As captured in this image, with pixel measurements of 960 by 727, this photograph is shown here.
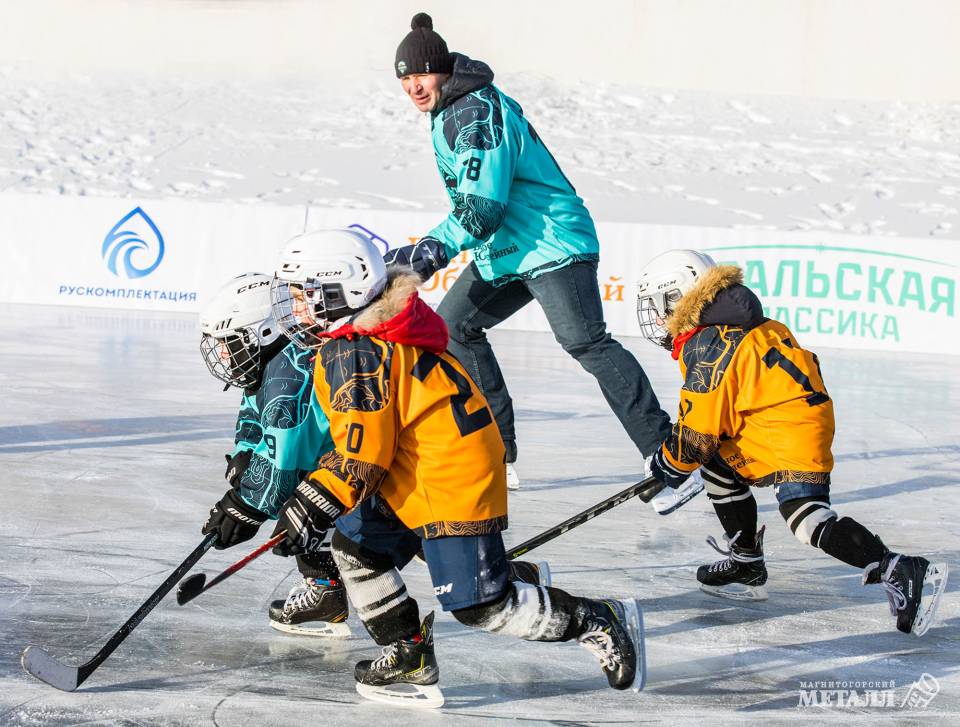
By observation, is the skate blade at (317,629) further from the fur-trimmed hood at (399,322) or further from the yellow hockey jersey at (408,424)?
the fur-trimmed hood at (399,322)

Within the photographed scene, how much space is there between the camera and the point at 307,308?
2684mm

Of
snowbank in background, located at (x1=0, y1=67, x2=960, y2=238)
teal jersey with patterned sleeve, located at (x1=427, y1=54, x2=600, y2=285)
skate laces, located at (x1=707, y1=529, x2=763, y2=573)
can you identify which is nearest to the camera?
skate laces, located at (x1=707, y1=529, x2=763, y2=573)

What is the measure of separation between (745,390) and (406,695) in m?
1.25

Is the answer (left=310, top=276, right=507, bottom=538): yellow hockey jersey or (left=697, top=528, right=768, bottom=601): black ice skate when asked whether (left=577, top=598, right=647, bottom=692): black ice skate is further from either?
(left=697, top=528, right=768, bottom=601): black ice skate

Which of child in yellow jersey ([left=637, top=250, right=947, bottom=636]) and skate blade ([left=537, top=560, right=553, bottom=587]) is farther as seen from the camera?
skate blade ([left=537, top=560, right=553, bottom=587])

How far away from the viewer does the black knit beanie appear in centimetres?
416

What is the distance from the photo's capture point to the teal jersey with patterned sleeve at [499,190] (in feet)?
13.6

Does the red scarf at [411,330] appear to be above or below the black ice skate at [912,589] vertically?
above

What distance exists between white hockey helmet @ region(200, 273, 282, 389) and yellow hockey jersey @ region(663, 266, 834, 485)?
112cm

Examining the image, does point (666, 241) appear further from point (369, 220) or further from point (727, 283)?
point (727, 283)

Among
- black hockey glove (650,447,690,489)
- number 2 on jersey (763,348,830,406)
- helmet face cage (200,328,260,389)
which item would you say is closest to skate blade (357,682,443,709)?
helmet face cage (200,328,260,389)

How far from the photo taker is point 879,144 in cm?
2931

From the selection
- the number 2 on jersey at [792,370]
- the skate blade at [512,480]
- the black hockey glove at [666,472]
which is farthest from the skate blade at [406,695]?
the skate blade at [512,480]

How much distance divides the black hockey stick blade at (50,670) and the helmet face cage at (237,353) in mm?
815
